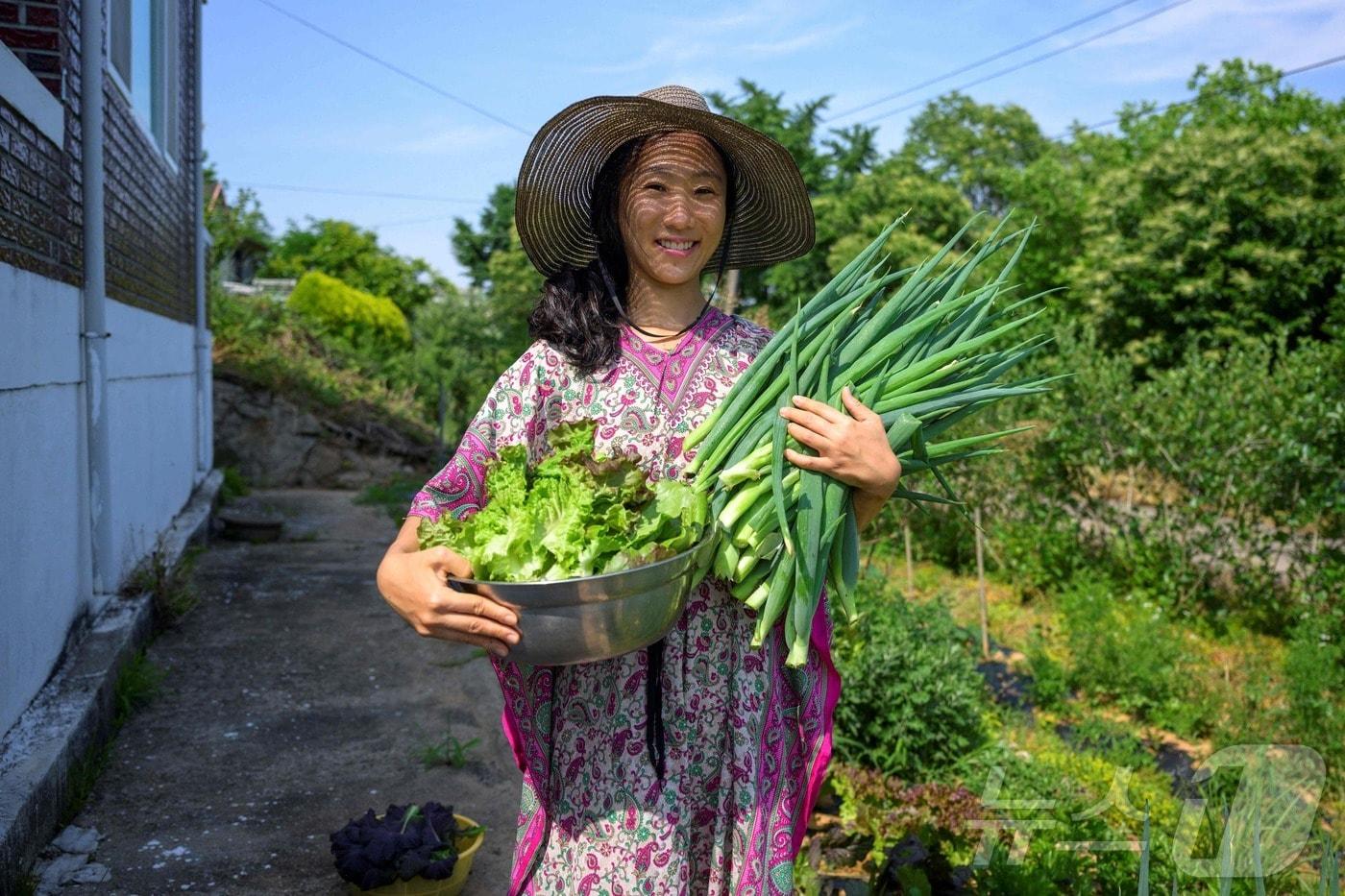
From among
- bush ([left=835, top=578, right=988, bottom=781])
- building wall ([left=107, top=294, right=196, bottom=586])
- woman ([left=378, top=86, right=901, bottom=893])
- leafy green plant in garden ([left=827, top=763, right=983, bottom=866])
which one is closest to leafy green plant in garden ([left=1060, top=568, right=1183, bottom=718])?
bush ([left=835, top=578, right=988, bottom=781])

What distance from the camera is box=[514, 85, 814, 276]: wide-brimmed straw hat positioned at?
200 cm

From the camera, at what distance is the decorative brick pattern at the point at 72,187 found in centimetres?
368

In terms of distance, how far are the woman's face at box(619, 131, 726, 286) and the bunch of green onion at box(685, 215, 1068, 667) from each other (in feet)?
0.81

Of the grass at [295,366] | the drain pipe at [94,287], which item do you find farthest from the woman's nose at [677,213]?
the grass at [295,366]

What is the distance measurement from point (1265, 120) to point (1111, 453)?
17.4 meters

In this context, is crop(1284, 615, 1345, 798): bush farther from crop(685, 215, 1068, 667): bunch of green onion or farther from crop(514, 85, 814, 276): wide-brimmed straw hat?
crop(514, 85, 814, 276): wide-brimmed straw hat

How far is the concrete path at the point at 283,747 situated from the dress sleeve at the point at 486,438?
1.93 m

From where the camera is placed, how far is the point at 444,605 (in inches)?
60.3

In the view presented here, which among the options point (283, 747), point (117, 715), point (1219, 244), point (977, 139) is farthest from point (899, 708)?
point (977, 139)

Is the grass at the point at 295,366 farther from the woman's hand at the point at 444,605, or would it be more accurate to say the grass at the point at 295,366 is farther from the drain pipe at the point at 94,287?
the woman's hand at the point at 444,605

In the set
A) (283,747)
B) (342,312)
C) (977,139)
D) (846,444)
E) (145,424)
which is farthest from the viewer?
(977,139)

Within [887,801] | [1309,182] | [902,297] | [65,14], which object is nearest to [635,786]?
[902,297]

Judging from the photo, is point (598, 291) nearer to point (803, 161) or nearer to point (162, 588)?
point (162, 588)

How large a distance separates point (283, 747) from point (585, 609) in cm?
334
